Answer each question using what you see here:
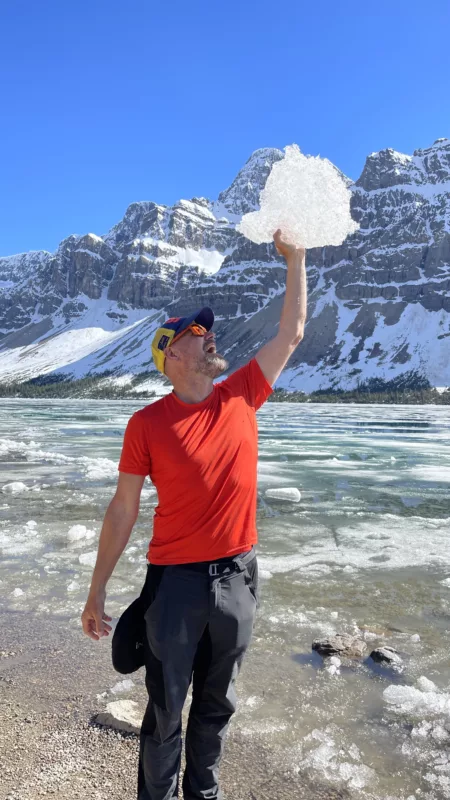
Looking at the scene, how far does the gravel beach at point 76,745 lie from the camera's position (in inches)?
A: 132

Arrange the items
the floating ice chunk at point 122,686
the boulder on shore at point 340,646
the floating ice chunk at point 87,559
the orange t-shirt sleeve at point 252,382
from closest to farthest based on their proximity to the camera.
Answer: the orange t-shirt sleeve at point 252,382 → the floating ice chunk at point 122,686 → the boulder on shore at point 340,646 → the floating ice chunk at point 87,559

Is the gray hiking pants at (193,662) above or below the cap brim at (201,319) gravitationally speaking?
below

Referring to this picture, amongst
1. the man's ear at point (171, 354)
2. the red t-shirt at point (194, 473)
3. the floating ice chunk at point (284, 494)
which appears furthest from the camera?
the floating ice chunk at point (284, 494)

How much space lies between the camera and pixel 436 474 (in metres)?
19.0

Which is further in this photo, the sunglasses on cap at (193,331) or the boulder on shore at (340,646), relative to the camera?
the boulder on shore at (340,646)

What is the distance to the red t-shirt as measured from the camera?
3.05 m

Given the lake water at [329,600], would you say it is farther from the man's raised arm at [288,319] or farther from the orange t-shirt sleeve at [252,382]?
the man's raised arm at [288,319]

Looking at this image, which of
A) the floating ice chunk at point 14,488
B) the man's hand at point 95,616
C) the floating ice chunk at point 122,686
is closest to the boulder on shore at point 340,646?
the floating ice chunk at point 122,686

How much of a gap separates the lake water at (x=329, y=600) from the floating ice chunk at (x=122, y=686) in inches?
37.8

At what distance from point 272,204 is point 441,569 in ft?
21.4

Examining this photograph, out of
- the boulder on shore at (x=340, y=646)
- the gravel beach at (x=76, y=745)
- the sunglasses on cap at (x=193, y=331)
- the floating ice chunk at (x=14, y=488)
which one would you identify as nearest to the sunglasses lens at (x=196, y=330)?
the sunglasses on cap at (x=193, y=331)

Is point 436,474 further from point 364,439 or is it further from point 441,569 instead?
point 364,439

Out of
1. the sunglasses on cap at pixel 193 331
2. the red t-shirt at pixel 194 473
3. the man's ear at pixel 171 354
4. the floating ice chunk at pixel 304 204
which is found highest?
the floating ice chunk at pixel 304 204

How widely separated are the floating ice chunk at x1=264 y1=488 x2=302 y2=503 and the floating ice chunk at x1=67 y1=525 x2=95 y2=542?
18.2ft
